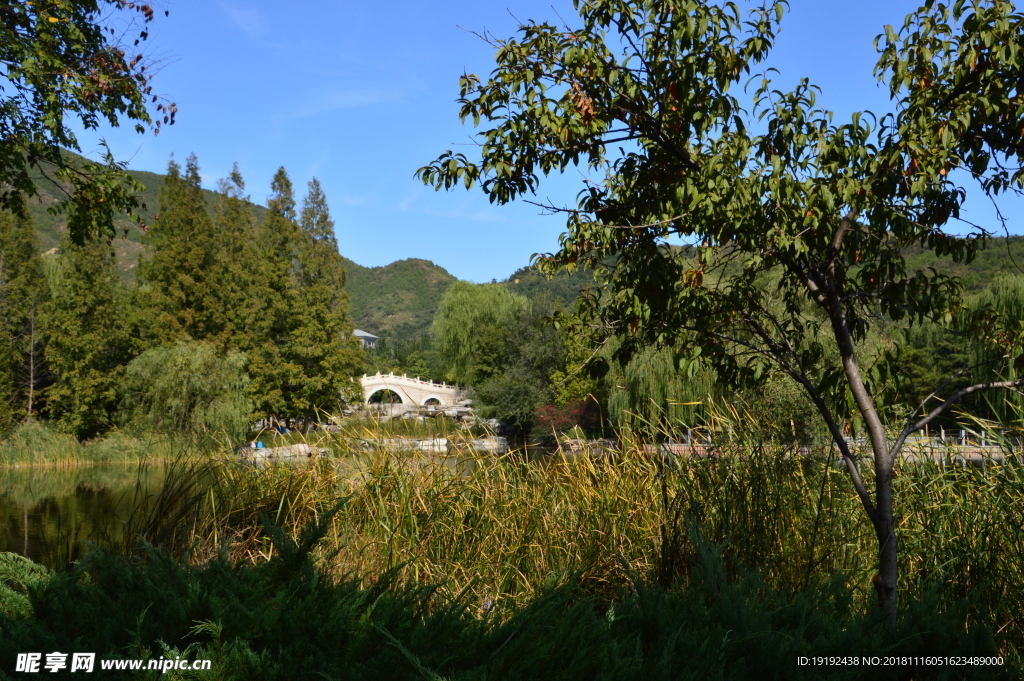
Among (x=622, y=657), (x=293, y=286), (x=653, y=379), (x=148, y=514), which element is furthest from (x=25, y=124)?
(x=293, y=286)

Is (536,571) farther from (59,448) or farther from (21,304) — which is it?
(21,304)

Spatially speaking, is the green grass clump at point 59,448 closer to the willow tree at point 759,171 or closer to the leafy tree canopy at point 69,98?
the leafy tree canopy at point 69,98

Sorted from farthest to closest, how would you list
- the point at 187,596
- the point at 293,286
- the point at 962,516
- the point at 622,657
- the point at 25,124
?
the point at 293,286, the point at 25,124, the point at 962,516, the point at 187,596, the point at 622,657

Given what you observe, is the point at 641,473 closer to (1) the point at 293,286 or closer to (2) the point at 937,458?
(2) the point at 937,458

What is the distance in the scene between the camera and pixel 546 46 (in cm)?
351

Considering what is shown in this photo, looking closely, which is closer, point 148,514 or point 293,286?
point 148,514

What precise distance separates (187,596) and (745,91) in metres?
3.11

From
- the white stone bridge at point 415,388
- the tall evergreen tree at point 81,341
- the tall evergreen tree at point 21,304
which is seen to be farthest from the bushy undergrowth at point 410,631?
the white stone bridge at point 415,388

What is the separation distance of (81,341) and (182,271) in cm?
428

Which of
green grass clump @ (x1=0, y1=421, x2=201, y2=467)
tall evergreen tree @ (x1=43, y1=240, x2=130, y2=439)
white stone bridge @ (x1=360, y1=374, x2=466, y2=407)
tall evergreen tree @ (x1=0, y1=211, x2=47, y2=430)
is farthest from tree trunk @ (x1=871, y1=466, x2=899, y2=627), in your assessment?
white stone bridge @ (x1=360, y1=374, x2=466, y2=407)

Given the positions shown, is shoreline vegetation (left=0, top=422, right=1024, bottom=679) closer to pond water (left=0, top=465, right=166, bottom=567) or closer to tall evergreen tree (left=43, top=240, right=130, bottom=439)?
pond water (left=0, top=465, right=166, bottom=567)

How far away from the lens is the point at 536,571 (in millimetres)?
4402

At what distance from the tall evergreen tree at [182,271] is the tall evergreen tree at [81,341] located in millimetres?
1813

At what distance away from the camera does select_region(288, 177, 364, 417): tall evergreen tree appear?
30984 mm
